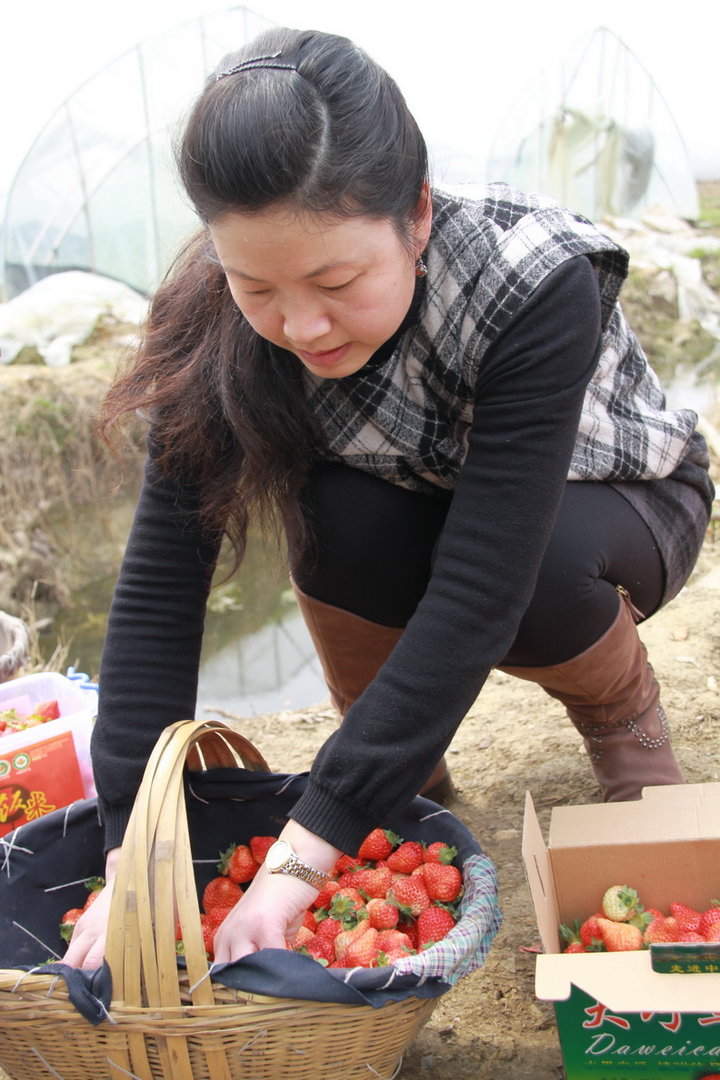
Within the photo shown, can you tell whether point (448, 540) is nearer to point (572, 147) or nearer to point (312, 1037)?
point (312, 1037)

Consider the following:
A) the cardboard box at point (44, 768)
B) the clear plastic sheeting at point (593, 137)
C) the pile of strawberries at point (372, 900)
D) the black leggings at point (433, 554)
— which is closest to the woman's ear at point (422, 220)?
the black leggings at point (433, 554)

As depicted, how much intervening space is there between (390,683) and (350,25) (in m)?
8.33

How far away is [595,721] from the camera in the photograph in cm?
159

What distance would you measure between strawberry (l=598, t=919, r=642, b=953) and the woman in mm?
310

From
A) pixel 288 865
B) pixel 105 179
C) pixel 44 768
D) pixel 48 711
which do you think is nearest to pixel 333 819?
pixel 288 865

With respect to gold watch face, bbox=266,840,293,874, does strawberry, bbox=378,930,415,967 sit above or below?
below

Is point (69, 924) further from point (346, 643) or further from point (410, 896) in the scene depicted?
point (346, 643)

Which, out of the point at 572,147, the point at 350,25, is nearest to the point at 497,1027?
the point at 350,25

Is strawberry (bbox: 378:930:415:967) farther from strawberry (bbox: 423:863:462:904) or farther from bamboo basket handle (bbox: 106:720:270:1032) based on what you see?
bamboo basket handle (bbox: 106:720:270:1032)

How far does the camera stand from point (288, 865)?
110cm

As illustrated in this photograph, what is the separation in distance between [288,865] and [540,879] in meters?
0.34

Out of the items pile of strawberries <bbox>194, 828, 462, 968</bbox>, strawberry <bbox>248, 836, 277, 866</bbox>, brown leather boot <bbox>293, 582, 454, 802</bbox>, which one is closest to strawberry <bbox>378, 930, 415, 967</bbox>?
pile of strawberries <bbox>194, 828, 462, 968</bbox>

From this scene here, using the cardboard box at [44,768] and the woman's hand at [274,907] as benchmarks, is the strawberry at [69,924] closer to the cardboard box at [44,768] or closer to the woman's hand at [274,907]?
the woman's hand at [274,907]

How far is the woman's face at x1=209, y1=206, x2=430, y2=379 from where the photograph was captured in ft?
3.38
